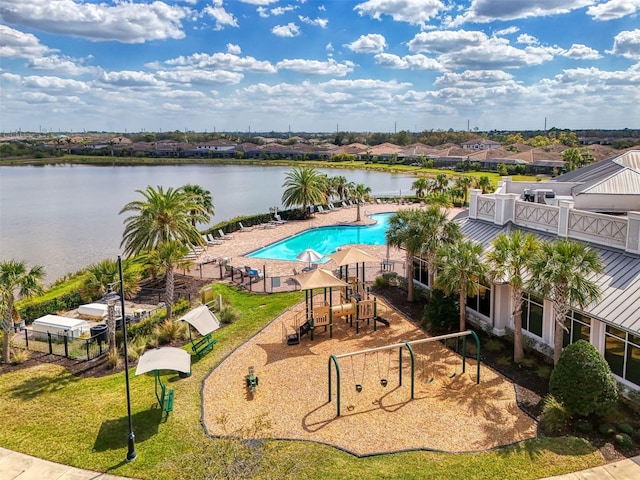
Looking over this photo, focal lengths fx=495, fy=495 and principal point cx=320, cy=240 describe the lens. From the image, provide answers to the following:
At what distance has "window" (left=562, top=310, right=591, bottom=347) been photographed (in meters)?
15.0

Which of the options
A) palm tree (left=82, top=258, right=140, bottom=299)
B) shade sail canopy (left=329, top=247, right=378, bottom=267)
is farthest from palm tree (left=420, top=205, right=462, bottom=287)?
palm tree (left=82, top=258, right=140, bottom=299)

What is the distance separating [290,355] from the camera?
58.7ft

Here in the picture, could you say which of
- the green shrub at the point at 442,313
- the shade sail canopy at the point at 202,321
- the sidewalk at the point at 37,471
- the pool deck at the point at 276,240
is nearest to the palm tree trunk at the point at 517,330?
the green shrub at the point at 442,313

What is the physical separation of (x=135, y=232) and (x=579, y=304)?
1902cm

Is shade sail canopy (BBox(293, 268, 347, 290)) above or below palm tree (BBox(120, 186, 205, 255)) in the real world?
below

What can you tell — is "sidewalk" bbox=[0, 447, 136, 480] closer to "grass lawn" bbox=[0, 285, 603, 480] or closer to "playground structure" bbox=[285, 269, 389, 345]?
"grass lawn" bbox=[0, 285, 603, 480]

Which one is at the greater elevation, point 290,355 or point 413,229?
point 413,229

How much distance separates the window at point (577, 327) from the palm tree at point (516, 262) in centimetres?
143

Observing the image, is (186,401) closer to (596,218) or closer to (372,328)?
(372,328)

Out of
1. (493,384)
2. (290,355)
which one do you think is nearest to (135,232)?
(290,355)

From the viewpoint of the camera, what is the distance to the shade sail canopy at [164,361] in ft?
45.9

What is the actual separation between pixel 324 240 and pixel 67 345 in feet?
80.4

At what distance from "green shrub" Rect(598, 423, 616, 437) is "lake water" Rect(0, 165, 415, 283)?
1256 inches

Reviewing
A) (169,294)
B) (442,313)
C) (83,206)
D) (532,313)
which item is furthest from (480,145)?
(169,294)
